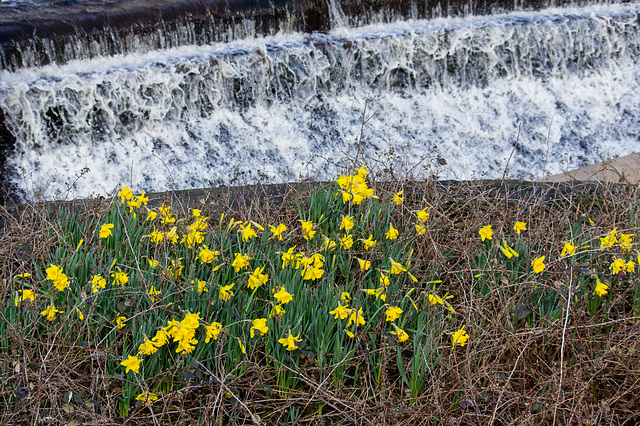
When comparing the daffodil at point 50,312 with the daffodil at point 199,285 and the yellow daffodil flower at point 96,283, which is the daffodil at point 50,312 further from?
the daffodil at point 199,285

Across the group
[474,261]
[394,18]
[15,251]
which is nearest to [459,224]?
[474,261]

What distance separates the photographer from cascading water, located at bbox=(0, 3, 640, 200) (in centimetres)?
560

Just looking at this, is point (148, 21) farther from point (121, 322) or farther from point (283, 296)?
point (283, 296)

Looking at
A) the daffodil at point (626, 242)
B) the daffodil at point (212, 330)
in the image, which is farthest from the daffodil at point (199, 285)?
the daffodil at point (626, 242)

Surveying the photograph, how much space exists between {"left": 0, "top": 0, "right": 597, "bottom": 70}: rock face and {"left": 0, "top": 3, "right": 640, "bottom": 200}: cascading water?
0.13m

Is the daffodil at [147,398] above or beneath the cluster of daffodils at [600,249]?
beneath

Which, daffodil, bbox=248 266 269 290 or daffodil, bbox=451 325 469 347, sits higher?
daffodil, bbox=248 266 269 290

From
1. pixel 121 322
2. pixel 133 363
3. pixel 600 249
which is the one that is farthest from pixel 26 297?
pixel 600 249

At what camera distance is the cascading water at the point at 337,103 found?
560 cm

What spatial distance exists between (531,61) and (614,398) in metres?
6.20

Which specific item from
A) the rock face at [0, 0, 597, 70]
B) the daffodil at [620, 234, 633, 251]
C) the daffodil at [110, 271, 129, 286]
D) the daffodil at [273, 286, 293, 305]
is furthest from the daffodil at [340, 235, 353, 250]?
the rock face at [0, 0, 597, 70]

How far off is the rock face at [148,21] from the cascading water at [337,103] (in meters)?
0.13

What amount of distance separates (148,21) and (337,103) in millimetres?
2110

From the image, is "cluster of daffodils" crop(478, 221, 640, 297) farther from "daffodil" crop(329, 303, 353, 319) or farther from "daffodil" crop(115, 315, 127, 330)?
"daffodil" crop(115, 315, 127, 330)
